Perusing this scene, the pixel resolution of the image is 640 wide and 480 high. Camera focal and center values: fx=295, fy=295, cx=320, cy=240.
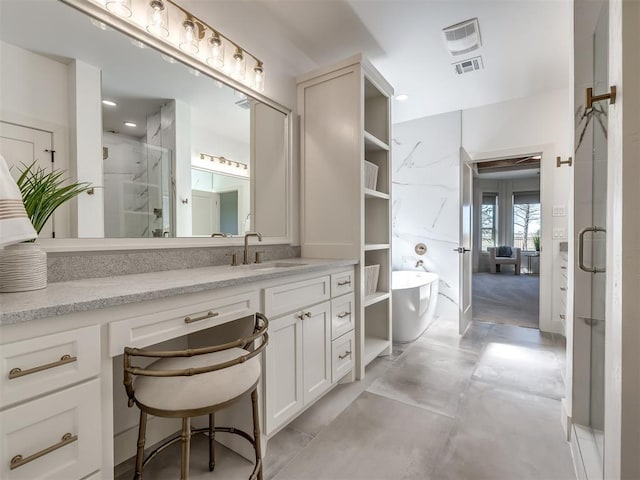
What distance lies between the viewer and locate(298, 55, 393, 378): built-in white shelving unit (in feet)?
7.01

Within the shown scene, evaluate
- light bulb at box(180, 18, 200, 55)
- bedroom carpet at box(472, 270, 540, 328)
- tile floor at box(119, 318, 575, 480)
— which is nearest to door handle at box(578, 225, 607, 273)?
tile floor at box(119, 318, 575, 480)

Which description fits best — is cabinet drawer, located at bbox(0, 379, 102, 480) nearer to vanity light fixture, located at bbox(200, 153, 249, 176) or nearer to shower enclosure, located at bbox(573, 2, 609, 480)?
vanity light fixture, located at bbox(200, 153, 249, 176)

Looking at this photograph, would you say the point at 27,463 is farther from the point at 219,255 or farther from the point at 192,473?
the point at 219,255

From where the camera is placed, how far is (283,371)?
1.47m

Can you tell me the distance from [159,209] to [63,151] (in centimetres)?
45

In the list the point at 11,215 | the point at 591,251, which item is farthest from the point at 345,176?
the point at 11,215

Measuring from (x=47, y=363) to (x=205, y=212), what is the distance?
3.79 feet

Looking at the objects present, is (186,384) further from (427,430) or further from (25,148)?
(427,430)

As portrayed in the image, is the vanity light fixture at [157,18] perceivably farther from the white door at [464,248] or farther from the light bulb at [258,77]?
the white door at [464,248]

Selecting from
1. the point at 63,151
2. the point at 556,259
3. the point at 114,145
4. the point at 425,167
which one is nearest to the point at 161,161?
the point at 114,145

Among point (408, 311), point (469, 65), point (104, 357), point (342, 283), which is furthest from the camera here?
point (408, 311)

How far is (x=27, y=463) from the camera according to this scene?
2.37 ft

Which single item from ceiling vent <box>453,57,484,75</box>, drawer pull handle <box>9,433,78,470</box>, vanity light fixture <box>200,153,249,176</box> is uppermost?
ceiling vent <box>453,57,484,75</box>

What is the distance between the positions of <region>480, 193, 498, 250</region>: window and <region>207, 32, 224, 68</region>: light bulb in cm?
881
